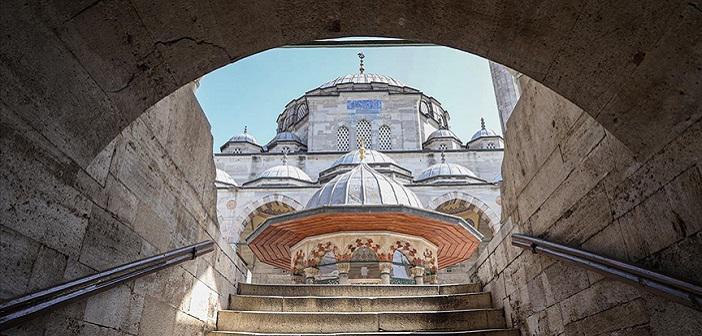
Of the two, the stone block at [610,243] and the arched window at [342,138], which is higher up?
the arched window at [342,138]

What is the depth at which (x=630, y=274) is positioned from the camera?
2.17 m

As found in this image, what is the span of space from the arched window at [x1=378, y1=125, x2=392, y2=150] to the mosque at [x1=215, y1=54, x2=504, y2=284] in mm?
61

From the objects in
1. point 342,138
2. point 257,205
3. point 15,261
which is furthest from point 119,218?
Answer: point 342,138

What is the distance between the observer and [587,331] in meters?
2.76

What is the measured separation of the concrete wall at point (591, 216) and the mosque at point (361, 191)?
4.04 meters

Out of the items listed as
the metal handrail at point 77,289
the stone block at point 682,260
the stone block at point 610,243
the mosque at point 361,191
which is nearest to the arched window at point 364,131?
the mosque at point 361,191

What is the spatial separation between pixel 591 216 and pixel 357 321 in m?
2.35

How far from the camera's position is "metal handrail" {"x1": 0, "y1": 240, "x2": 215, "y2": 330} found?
1620 millimetres

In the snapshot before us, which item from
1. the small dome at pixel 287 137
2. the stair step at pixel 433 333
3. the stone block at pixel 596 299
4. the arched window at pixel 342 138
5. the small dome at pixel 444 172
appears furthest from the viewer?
the small dome at pixel 287 137

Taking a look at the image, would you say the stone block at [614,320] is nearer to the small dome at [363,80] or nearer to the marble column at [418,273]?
the marble column at [418,273]

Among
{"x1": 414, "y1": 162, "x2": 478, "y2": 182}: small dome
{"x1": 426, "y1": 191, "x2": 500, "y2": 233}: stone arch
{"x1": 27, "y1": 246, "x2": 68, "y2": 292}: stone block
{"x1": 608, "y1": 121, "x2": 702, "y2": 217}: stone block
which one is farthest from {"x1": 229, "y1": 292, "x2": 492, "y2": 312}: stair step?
{"x1": 414, "y1": 162, "x2": 478, "y2": 182}: small dome

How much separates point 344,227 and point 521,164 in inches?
204

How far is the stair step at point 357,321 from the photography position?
411cm

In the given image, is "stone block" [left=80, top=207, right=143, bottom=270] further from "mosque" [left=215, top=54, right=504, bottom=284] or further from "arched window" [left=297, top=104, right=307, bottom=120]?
"arched window" [left=297, top=104, right=307, bottom=120]
